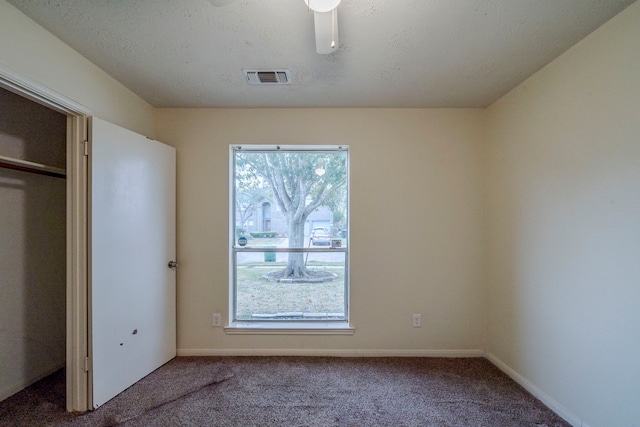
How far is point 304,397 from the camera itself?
1.82 meters

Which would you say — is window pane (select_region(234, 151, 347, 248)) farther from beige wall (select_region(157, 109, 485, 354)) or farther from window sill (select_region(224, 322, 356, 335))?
window sill (select_region(224, 322, 356, 335))

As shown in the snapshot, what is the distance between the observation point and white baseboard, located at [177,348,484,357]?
2367 millimetres

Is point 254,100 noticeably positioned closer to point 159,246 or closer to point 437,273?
point 159,246

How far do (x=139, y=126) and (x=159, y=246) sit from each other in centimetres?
108

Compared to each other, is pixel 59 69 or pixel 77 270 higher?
pixel 59 69

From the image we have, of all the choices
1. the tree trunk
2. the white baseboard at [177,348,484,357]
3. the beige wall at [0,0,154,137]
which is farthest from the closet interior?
the tree trunk

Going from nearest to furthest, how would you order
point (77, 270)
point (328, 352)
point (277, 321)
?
point (77, 270), point (328, 352), point (277, 321)

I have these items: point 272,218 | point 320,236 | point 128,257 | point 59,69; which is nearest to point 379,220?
point 320,236

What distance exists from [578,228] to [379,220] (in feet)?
4.39

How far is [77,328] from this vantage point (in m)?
1.66

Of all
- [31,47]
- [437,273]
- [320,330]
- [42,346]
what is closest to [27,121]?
[31,47]

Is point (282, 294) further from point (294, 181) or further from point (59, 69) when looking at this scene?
point (59, 69)

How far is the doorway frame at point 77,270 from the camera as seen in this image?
166 centimetres

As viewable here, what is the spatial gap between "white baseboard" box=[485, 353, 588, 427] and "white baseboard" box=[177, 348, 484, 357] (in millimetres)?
196
